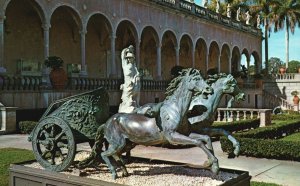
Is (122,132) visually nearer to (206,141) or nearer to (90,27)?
(206,141)

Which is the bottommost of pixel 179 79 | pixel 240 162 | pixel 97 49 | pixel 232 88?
pixel 240 162

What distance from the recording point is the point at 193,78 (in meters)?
5.61

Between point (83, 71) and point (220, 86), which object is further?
point (83, 71)

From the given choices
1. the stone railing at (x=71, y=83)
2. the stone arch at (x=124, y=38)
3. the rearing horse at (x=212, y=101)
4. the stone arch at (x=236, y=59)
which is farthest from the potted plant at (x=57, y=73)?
the stone arch at (x=236, y=59)

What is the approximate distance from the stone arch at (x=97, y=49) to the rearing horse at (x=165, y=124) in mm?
22885

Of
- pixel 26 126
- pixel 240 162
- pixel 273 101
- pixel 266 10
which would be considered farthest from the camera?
pixel 266 10

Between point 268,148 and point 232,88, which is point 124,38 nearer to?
point 268,148

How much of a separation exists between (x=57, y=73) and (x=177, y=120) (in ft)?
48.6

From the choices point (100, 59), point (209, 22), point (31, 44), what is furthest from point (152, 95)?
point (209, 22)

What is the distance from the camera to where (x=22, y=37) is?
23.7 meters

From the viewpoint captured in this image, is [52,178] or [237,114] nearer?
[52,178]

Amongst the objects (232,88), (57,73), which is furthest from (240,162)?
(57,73)

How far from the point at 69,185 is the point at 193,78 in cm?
233

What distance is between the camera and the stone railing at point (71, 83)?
17539mm
